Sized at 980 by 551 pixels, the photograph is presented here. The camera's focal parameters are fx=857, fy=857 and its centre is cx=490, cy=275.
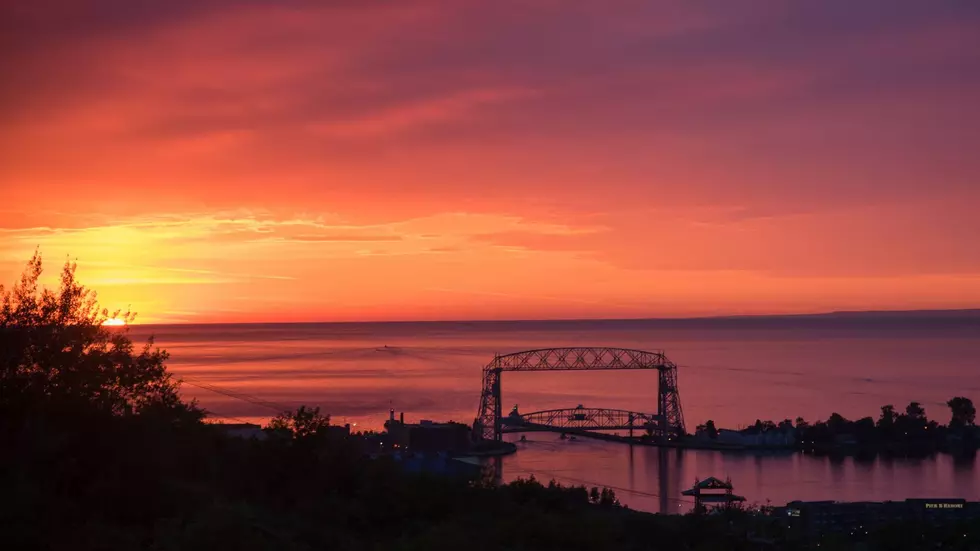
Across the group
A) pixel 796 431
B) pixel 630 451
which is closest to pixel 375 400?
pixel 630 451

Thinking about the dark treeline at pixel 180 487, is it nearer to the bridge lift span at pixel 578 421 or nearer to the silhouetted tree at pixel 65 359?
the silhouetted tree at pixel 65 359

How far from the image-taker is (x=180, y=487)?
7.89 m

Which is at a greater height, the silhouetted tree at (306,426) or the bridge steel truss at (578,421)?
the silhouetted tree at (306,426)

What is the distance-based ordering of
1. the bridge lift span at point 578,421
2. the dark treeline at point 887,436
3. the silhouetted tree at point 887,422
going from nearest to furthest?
the dark treeline at point 887,436
the silhouetted tree at point 887,422
the bridge lift span at point 578,421

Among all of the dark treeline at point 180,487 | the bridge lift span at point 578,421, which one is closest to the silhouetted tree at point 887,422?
the bridge lift span at point 578,421

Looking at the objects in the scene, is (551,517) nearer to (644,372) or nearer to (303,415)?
(303,415)

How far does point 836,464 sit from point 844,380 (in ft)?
124

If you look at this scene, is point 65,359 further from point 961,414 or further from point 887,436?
point 961,414

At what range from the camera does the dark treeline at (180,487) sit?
21.7 ft

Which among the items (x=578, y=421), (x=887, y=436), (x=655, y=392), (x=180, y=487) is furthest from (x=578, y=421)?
(x=180, y=487)

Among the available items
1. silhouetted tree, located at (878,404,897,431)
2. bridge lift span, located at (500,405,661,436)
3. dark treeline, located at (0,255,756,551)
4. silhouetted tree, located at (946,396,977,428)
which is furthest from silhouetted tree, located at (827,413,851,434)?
dark treeline, located at (0,255,756,551)

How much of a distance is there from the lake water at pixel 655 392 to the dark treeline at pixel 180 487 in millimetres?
11057

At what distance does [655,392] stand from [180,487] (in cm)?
5110

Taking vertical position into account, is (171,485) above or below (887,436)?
above
